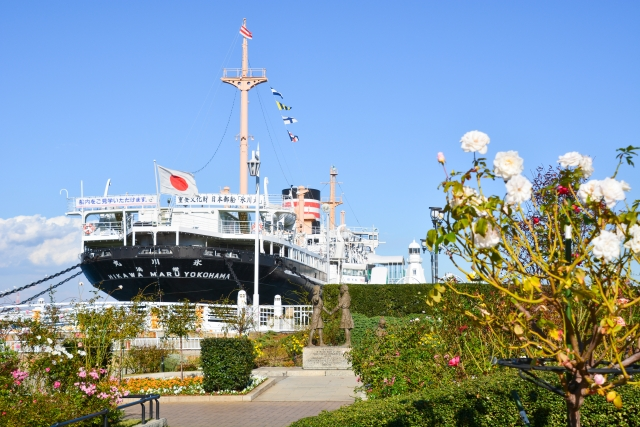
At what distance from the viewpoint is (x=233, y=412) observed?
44.2ft

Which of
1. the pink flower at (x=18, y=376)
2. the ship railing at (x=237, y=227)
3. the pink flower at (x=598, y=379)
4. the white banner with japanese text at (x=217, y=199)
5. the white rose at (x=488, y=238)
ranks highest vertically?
the white banner with japanese text at (x=217, y=199)

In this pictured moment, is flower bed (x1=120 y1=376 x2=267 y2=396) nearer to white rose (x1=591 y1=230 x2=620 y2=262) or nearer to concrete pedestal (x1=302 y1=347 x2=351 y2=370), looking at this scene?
concrete pedestal (x1=302 y1=347 x2=351 y2=370)

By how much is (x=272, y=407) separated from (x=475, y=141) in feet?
33.8

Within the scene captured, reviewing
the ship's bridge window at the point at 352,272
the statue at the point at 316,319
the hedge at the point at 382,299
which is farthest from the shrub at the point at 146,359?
the ship's bridge window at the point at 352,272

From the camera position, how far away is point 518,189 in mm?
4391

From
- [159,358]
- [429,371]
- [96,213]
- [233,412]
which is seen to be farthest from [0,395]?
[96,213]

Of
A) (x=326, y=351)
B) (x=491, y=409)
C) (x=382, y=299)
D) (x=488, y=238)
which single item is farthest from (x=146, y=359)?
(x=488, y=238)

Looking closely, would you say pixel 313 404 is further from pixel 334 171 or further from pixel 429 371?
pixel 334 171

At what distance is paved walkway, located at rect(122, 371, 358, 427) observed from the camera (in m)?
12.4

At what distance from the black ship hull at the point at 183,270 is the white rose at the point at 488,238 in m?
37.9

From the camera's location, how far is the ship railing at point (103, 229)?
47.2 m

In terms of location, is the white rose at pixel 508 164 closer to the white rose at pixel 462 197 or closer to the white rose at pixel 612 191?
the white rose at pixel 462 197

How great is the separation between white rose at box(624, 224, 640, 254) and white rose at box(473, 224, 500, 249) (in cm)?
75

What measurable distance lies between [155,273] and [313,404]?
31.2 meters
